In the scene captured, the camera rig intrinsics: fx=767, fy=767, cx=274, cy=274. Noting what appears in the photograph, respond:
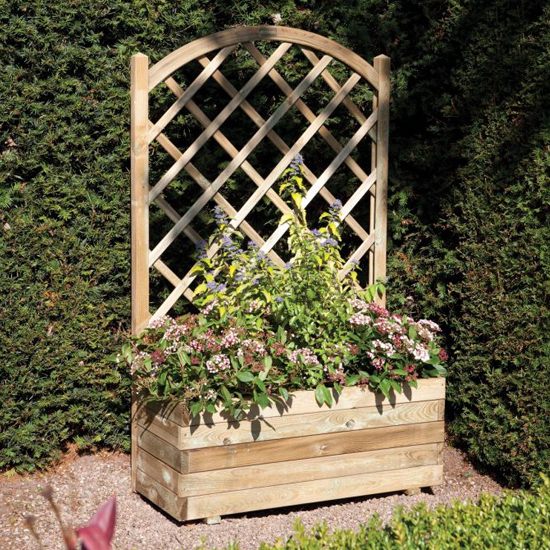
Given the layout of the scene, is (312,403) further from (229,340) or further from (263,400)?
(229,340)

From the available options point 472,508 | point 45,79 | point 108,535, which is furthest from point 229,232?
point 108,535

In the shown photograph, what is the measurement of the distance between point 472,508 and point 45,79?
2.62 m

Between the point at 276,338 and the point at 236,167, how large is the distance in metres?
0.86

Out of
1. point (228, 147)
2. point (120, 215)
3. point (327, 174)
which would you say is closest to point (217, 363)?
point (120, 215)

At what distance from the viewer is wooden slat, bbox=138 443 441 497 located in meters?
3.15

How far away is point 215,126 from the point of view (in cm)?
362

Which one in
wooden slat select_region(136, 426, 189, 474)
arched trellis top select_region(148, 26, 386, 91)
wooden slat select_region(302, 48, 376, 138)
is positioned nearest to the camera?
wooden slat select_region(136, 426, 189, 474)

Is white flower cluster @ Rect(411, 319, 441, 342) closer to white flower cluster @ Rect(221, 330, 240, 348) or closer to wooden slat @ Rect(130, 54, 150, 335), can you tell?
white flower cluster @ Rect(221, 330, 240, 348)

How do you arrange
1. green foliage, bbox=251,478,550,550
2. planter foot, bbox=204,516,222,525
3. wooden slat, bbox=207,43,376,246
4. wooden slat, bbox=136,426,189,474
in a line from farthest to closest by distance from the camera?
wooden slat, bbox=207,43,376,246
planter foot, bbox=204,516,222,525
wooden slat, bbox=136,426,189,474
green foliage, bbox=251,478,550,550

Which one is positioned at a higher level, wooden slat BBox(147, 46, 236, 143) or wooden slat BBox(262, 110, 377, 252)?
wooden slat BBox(147, 46, 236, 143)

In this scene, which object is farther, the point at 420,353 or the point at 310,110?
the point at 310,110

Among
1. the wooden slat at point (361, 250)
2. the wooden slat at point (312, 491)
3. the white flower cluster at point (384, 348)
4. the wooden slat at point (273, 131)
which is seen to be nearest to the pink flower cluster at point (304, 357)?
the white flower cluster at point (384, 348)

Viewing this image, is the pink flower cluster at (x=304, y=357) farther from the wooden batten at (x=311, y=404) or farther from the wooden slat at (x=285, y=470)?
the wooden slat at (x=285, y=470)

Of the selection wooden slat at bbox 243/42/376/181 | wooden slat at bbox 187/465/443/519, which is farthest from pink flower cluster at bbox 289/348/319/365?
wooden slat at bbox 243/42/376/181
